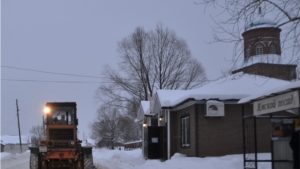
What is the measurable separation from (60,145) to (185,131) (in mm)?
7821

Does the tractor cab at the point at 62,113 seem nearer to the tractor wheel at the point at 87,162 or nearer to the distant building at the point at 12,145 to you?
the tractor wheel at the point at 87,162

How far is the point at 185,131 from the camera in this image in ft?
75.6

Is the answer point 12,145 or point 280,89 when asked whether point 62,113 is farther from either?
point 12,145

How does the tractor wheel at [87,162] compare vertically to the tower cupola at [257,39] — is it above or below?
below

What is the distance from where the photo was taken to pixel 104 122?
84.0m

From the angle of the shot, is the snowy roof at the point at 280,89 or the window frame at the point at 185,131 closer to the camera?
the snowy roof at the point at 280,89

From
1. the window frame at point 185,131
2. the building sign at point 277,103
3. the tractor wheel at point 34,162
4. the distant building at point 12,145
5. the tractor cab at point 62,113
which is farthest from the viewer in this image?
the distant building at point 12,145

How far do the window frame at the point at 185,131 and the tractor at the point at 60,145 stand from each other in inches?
237

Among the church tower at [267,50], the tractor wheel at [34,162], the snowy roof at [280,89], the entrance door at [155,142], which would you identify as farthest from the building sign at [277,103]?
the entrance door at [155,142]

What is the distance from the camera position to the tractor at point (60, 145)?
17.3m

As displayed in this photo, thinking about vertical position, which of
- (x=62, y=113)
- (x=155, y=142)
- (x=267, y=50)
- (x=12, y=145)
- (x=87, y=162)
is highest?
(x=267, y=50)

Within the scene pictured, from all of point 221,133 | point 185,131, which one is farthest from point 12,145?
point 221,133

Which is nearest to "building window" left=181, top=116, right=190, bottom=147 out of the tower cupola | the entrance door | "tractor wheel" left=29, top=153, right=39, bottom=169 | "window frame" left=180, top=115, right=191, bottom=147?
"window frame" left=180, top=115, right=191, bottom=147

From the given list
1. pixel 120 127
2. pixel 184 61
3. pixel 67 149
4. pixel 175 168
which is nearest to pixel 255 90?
pixel 175 168
